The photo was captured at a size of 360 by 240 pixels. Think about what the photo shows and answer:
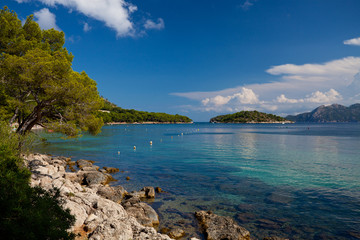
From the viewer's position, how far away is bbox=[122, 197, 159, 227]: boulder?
49.4ft

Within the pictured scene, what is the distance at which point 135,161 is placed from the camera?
39.8 m

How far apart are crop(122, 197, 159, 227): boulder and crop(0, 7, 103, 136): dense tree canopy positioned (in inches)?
399

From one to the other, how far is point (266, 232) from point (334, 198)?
10651 mm

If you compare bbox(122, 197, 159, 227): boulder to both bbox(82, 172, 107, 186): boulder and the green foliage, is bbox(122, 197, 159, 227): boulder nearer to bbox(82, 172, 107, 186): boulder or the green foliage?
the green foliage

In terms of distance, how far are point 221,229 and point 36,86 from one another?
64.5ft

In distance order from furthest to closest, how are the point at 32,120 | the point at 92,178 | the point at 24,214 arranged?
1. the point at 92,178
2. the point at 32,120
3. the point at 24,214

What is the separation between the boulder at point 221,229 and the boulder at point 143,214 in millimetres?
3262

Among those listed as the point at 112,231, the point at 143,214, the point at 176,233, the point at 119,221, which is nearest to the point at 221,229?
the point at 176,233

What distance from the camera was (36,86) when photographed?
20641 millimetres

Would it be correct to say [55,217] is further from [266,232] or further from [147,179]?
[147,179]

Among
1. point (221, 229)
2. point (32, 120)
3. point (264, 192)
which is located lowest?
point (264, 192)

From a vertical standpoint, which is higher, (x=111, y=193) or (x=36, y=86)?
(x=36, y=86)

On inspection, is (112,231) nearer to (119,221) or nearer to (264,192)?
(119,221)

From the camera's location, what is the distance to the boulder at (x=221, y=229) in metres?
13.6
